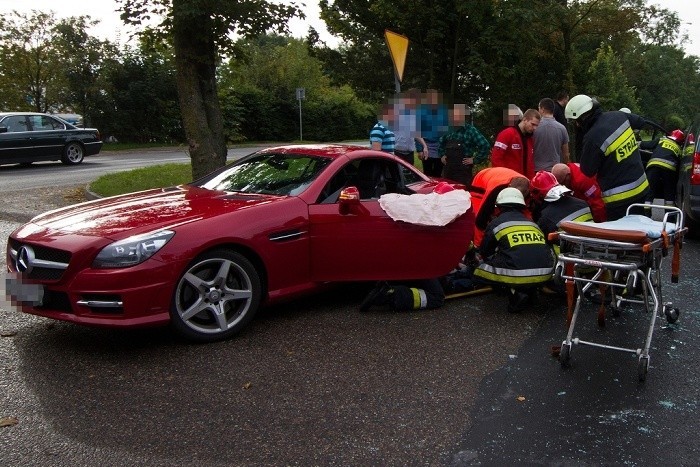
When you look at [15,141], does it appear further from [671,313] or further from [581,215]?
[671,313]

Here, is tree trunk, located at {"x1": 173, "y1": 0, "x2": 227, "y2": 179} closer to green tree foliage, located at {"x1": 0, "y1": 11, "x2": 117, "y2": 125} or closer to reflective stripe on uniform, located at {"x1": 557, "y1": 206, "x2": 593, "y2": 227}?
reflective stripe on uniform, located at {"x1": 557, "y1": 206, "x2": 593, "y2": 227}

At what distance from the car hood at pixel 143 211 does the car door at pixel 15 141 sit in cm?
1358

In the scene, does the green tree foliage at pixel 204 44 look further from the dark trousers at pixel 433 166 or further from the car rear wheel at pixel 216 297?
the car rear wheel at pixel 216 297

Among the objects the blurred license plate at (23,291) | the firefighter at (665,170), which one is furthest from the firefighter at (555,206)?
the firefighter at (665,170)

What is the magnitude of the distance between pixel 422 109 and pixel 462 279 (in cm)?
317

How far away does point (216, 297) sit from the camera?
469 cm

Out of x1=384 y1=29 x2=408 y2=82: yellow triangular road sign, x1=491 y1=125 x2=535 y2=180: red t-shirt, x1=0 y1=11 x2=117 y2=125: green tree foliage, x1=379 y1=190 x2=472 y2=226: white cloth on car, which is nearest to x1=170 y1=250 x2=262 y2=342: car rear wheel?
x1=379 y1=190 x2=472 y2=226: white cloth on car

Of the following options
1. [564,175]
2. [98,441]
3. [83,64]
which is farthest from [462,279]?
[83,64]

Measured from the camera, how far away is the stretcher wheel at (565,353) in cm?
430

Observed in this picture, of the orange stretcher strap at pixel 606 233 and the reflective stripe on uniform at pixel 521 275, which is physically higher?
the orange stretcher strap at pixel 606 233

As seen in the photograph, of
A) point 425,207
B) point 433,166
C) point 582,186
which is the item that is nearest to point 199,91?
point 433,166

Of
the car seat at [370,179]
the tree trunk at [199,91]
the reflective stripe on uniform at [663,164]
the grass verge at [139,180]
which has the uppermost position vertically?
the tree trunk at [199,91]

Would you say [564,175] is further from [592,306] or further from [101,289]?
[101,289]

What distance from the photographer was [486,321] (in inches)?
213
